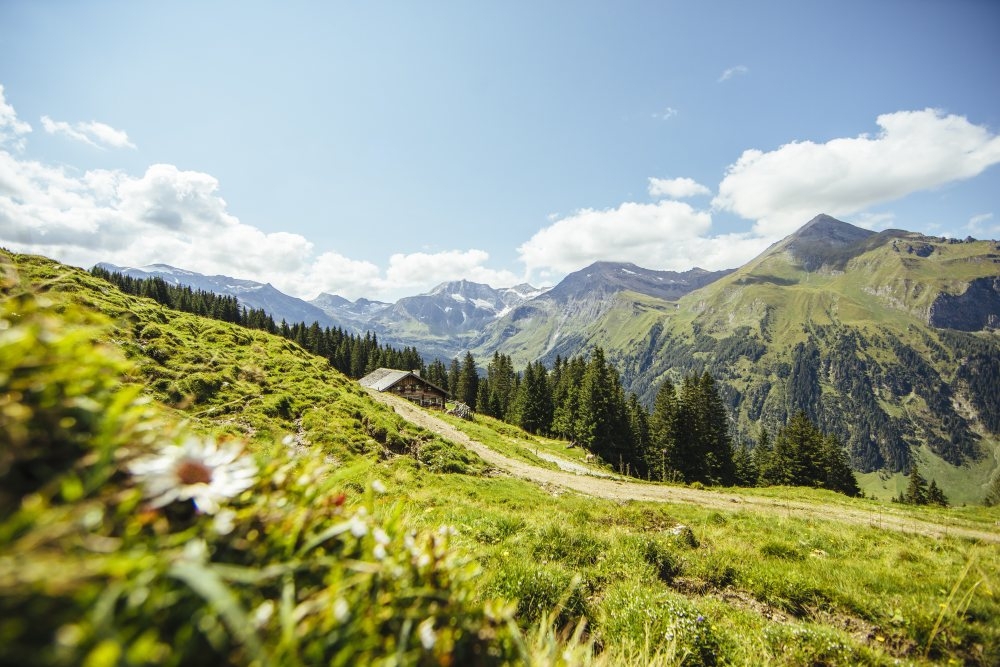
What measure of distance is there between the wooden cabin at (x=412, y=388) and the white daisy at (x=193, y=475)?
254 ft

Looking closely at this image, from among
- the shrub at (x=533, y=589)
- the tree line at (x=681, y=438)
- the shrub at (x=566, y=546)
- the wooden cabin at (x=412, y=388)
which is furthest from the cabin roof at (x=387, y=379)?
the shrub at (x=533, y=589)

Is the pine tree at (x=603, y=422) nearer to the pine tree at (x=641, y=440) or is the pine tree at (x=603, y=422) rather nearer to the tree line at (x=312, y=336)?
the pine tree at (x=641, y=440)

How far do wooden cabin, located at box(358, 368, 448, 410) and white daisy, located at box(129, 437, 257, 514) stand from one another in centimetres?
7737

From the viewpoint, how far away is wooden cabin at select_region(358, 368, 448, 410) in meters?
77.9

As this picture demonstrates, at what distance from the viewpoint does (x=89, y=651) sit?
0.91 m

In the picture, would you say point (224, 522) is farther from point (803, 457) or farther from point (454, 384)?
point (454, 384)

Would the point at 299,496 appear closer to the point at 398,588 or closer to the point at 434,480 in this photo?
the point at 398,588

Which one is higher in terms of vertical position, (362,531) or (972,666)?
(362,531)

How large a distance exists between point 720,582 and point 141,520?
10.0 meters

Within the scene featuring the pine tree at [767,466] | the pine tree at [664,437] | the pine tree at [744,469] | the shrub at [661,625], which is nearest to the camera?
the shrub at [661,625]

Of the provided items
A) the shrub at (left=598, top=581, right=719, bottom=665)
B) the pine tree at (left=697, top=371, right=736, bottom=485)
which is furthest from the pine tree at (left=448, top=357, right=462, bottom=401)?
the shrub at (left=598, top=581, right=719, bottom=665)

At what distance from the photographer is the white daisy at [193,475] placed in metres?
1.28

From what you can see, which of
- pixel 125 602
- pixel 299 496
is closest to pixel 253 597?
pixel 125 602

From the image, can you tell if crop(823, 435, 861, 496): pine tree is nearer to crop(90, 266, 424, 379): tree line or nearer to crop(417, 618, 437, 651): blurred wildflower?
crop(417, 618, 437, 651): blurred wildflower
